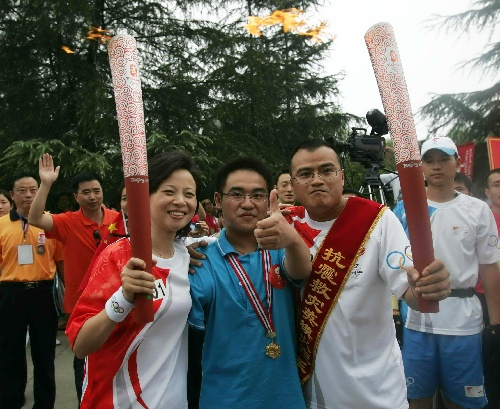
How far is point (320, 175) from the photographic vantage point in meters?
1.93

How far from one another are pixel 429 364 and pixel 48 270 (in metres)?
2.95

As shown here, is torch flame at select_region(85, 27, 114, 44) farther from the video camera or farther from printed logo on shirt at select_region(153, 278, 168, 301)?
the video camera

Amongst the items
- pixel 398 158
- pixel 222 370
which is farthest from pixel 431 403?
pixel 398 158

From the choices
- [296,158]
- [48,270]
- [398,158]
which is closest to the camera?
[398,158]

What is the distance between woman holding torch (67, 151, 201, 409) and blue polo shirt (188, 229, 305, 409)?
0.09 m

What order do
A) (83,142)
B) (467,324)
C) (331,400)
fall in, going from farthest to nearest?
(83,142)
(467,324)
(331,400)

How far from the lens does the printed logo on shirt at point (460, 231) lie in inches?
110

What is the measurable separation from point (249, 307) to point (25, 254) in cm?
284

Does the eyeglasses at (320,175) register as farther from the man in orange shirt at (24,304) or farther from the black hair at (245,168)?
the man in orange shirt at (24,304)

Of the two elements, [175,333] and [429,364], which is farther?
[429,364]

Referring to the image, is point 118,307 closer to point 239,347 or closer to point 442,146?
point 239,347

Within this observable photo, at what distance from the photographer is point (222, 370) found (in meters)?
1.71

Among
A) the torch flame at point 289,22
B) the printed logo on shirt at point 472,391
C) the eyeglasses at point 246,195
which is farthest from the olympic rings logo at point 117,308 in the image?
the printed logo on shirt at point 472,391

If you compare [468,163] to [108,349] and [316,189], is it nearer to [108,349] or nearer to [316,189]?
[316,189]
